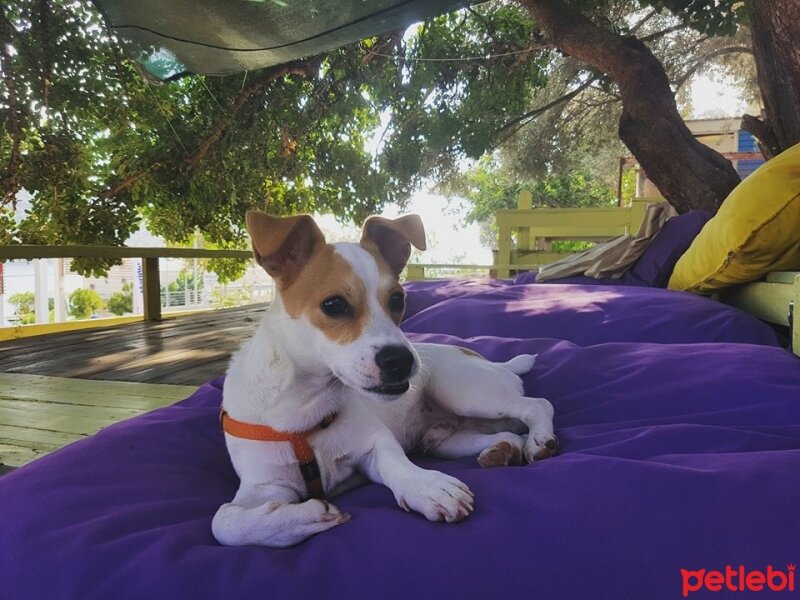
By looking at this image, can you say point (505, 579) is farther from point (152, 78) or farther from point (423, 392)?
point (152, 78)

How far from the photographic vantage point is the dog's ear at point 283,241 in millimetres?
1200

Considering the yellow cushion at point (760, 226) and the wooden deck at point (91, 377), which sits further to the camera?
the wooden deck at point (91, 377)

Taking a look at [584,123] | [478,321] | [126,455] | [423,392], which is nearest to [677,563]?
[423,392]

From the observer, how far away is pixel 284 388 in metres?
1.15

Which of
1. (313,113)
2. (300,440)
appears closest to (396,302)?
(300,440)

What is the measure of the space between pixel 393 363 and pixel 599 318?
134 centimetres

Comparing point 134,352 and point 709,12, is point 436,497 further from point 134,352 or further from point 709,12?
point 709,12

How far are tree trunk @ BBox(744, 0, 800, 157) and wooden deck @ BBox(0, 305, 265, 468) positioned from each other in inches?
150

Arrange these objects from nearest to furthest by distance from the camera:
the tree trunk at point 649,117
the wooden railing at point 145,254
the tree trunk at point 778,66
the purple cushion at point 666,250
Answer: the purple cushion at point 666,250 → the tree trunk at point 778,66 → the tree trunk at point 649,117 → the wooden railing at point 145,254

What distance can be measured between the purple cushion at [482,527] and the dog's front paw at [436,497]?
0.05ft

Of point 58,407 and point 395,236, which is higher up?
point 395,236

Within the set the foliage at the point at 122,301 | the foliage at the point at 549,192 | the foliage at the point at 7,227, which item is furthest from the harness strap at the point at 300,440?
the foliage at the point at 122,301

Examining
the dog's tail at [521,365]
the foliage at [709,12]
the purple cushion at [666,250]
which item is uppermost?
the foliage at [709,12]

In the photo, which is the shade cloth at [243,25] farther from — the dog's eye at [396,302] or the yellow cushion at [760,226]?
the dog's eye at [396,302]
